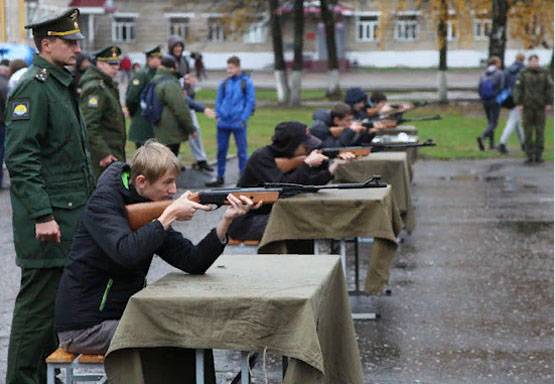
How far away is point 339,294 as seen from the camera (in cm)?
704

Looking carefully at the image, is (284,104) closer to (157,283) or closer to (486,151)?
(486,151)

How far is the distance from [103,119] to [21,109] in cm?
582

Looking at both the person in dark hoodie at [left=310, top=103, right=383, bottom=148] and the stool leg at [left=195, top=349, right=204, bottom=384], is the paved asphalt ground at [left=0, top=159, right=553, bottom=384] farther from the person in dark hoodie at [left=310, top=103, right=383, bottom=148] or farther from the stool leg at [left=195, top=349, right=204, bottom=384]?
the stool leg at [left=195, top=349, right=204, bottom=384]

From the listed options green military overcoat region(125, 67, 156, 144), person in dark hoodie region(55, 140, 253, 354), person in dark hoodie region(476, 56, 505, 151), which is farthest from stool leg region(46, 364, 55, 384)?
person in dark hoodie region(476, 56, 505, 151)

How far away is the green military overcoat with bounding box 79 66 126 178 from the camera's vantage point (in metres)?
12.8

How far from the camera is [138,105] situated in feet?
63.9

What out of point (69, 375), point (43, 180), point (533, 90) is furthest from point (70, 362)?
point (533, 90)

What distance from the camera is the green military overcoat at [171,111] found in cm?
1853

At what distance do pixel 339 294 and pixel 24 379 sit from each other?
158 centimetres

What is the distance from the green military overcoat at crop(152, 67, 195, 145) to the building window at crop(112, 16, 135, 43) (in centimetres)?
6405

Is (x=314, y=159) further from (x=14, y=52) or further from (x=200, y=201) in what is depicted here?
(x=14, y=52)

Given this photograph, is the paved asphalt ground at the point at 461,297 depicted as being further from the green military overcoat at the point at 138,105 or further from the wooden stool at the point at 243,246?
the green military overcoat at the point at 138,105

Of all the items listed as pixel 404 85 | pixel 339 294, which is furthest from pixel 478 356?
pixel 404 85

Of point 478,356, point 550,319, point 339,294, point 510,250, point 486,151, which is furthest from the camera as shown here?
point 486,151
